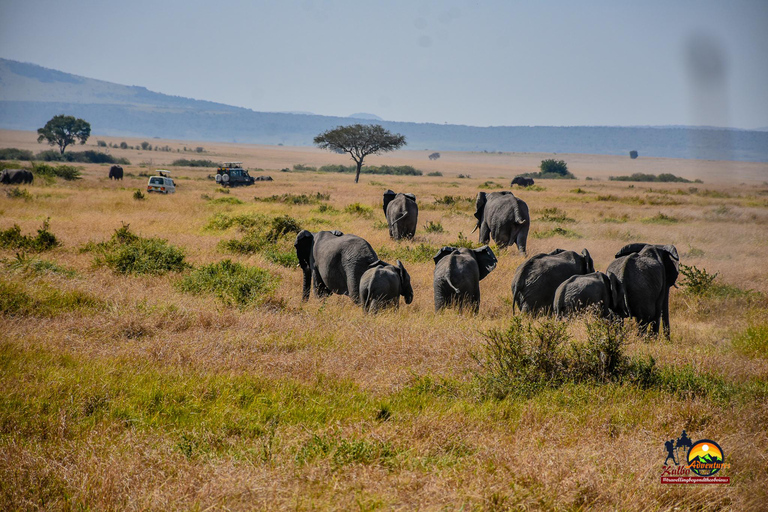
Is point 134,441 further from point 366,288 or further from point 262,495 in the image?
point 366,288

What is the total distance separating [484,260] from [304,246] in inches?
134

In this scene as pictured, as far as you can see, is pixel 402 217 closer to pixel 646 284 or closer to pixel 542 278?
pixel 542 278

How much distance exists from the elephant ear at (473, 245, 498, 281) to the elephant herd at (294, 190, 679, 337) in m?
0.02

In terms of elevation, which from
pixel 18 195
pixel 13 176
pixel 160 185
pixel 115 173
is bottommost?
pixel 18 195

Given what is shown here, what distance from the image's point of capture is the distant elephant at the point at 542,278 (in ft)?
29.4

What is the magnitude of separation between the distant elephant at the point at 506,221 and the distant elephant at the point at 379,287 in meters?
7.12

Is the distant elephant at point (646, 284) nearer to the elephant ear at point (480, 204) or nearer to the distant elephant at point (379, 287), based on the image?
the distant elephant at point (379, 287)

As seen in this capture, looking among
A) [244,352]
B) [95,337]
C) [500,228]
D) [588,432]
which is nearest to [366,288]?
[244,352]

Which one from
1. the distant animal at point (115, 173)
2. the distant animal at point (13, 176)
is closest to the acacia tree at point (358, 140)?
the distant animal at point (115, 173)

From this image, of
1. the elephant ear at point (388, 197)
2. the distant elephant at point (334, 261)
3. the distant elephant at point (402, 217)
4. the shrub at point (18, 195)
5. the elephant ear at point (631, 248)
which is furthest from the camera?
the shrub at point (18, 195)

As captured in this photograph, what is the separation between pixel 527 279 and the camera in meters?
9.06

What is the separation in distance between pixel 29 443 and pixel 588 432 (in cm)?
451

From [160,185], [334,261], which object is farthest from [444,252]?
[160,185]

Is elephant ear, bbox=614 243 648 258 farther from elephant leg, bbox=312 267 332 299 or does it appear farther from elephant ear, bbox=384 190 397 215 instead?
elephant ear, bbox=384 190 397 215
